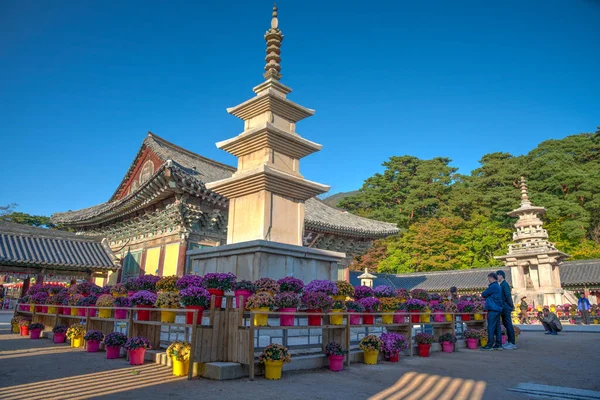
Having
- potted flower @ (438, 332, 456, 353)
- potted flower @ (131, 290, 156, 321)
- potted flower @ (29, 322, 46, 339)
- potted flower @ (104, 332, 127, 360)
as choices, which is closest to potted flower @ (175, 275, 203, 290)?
potted flower @ (131, 290, 156, 321)

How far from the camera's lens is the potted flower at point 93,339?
819 centimetres

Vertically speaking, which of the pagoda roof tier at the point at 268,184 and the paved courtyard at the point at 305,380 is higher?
the pagoda roof tier at the point at 268,184

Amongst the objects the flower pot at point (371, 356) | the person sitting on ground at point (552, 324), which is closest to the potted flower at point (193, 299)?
the flower pot at point (371, 356)

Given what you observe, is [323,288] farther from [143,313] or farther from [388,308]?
[143,313]

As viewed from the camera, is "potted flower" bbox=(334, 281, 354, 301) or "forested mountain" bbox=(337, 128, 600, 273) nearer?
"potted flower" bbox=(334, 281, 354, 301)

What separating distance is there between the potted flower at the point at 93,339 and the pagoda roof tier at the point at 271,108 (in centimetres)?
669

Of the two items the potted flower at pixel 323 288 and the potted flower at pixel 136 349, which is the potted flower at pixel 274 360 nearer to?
the potted flower at pixel 323 288

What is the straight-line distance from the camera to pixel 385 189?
5956 centimetres

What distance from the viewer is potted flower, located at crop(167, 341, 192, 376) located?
228 inches

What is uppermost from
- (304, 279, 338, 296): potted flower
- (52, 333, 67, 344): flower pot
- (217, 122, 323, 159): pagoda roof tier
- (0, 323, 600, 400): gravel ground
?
(217, 122, 323, 159): pagoda roof tier

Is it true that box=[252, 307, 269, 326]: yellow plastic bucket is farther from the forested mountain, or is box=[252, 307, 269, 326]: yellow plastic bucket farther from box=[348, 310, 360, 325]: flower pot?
the forested mountain

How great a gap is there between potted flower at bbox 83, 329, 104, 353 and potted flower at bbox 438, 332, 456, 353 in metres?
7.88

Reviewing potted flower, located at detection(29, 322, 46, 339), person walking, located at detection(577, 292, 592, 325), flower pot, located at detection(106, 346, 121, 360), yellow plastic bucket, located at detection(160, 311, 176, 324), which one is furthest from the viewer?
person walking, located at detection(577, 292, 592, 325)

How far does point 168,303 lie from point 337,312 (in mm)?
2973
